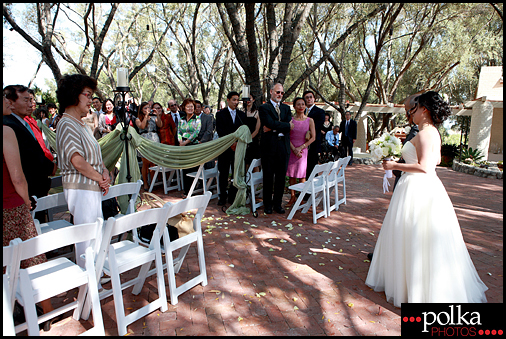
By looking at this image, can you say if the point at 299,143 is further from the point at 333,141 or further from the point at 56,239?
the point at 333,141

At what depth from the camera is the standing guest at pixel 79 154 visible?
114 inches

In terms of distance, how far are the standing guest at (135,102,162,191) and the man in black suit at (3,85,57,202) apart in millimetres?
3770

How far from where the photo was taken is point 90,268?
254cm

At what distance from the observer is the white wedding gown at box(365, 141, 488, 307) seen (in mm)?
2875

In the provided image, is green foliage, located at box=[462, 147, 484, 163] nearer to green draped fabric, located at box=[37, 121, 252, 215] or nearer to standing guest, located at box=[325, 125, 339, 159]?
standing guest, located at box=[325, 125, 339, 159]

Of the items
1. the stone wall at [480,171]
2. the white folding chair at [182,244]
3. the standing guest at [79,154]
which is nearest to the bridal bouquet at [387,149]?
the white folding chair at [182,244]

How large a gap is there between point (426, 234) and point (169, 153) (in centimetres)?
408

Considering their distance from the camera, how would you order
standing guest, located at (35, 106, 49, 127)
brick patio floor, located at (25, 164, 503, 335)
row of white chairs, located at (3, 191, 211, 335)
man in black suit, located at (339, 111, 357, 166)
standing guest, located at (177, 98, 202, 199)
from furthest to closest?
man in black suit, located at (339, 111, 357, 166) → standing guest, located at (35, 106, 49, 127) → standing guest, located at (177, 98, 202, 199) → brick patio floor, located at (25, 164, 503, 335) → row of white chairs, located at (3, 191, 211, 335)

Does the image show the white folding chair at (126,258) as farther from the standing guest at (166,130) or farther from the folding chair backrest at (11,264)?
the standing guest at (166,130)

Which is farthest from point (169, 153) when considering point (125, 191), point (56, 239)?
point (56, 239)

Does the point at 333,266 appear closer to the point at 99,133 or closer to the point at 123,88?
the point at 123,88

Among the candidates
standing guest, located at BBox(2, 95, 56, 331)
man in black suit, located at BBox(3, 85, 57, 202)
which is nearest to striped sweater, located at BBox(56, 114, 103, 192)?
standing guest, located at BBox(2, 95, 56, 331)

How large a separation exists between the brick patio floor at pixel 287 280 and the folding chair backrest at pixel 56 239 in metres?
0.92

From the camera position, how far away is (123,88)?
5109mm
